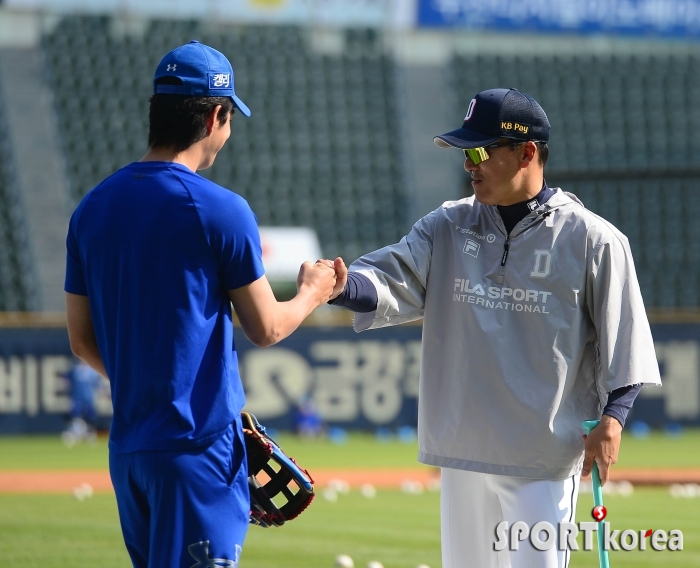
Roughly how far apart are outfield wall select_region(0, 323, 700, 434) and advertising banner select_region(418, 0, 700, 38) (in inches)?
405

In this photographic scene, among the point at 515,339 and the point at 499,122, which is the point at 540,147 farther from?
the point at 515,339

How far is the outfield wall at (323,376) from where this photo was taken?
64.2 feet

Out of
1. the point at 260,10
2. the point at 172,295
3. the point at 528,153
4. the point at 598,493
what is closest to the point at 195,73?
the point at 172,295

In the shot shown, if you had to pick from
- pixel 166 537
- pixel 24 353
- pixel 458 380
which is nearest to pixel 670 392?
pixel 24 353

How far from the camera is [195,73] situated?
129 inches

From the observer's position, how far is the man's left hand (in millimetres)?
3924

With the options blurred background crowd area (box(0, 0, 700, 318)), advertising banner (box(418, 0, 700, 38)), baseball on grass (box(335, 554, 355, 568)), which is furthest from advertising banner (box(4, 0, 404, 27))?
baseball on grass (box(335, 554, 355, 568))

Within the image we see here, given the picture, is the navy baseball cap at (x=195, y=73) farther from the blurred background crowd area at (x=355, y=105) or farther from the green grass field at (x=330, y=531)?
the blurred background crowd area at (x=355, y=105)

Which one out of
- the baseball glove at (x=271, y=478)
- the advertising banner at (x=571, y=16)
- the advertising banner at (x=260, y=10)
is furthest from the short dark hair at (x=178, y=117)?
the advertising banner at (x=571, y=16)

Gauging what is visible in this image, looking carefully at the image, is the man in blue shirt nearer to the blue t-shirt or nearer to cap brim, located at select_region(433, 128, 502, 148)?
the blue t-shirt

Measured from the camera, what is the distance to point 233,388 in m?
3.23

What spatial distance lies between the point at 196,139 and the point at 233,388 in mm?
743

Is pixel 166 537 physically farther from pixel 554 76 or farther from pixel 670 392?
pixel 554 76

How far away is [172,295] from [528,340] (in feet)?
4.99
